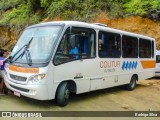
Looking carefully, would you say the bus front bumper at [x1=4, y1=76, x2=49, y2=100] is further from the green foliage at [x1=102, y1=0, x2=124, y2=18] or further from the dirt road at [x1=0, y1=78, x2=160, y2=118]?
the green foliage at [x1=102, y1=0, x2=124, y2=18]

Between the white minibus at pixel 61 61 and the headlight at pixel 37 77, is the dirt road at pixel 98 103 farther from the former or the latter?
the headlight at pixel 37 77

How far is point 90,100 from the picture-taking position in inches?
396

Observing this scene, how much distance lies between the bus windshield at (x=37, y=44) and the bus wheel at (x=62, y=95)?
1.06 meters

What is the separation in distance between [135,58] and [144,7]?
6327 millimetres

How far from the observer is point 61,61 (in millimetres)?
8500

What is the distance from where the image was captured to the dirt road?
848cm

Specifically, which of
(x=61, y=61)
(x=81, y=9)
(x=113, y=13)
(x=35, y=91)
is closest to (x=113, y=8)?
(x=113, y=13)

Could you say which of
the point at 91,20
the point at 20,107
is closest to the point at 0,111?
the point at 20,107

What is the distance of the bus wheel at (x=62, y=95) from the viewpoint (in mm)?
8422

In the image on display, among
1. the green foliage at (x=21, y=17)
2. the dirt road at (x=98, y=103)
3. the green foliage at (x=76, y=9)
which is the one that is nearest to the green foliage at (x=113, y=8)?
the green foliage at (x=76, y=9)

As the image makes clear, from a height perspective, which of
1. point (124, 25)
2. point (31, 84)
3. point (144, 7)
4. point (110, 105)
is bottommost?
point (110, 105)

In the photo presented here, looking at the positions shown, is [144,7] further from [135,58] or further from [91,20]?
[135,58]

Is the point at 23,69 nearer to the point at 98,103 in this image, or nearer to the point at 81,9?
the point at 98,103

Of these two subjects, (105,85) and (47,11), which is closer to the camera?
(105,85)
